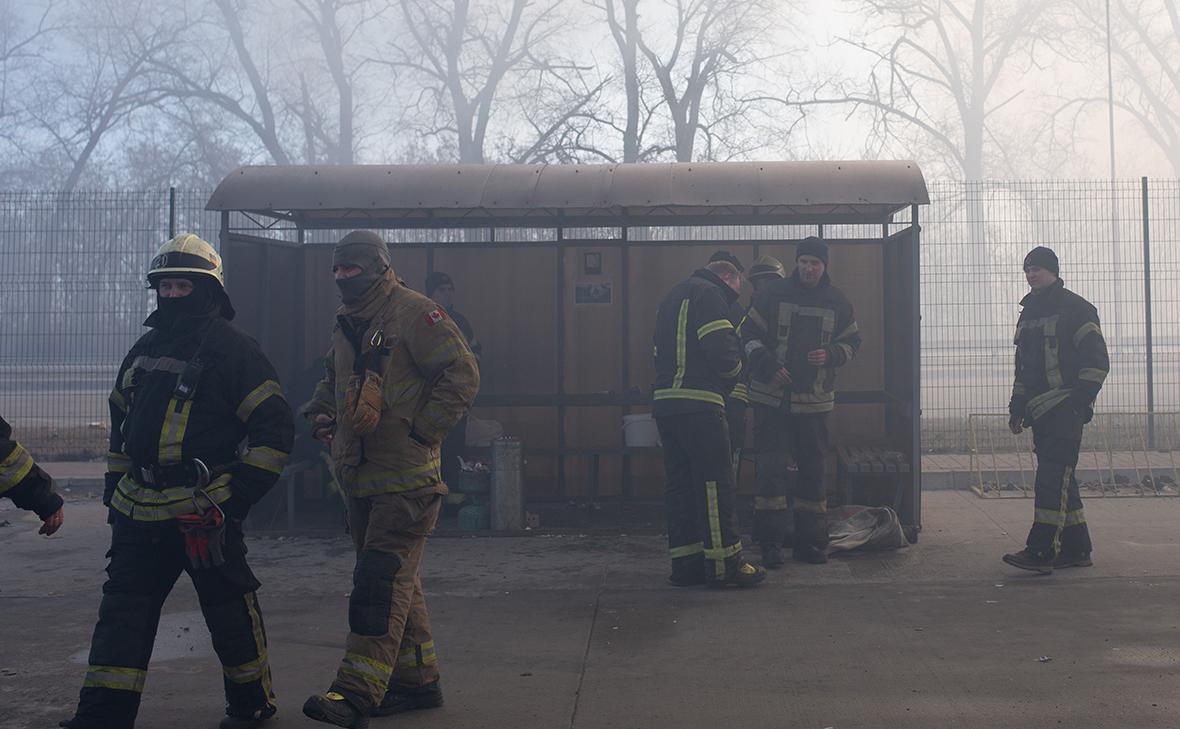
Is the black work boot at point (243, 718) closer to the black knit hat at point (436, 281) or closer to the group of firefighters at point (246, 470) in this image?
the group of firefighters at point (246, 470)

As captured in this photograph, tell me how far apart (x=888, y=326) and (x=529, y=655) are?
5078 mm

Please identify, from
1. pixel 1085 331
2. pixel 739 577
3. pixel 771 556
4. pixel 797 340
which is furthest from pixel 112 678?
pixel 1085 331

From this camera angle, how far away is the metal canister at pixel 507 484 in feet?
28.2

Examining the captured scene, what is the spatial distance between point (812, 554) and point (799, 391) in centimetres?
108

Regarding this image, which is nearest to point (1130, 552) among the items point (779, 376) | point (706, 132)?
point (779, 376)

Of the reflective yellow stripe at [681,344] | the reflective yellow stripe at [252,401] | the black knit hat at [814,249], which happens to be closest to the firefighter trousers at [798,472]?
the reflective yellow stripe at [681,344]

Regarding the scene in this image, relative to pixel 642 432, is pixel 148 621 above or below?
below

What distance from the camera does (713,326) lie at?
22.0 feet

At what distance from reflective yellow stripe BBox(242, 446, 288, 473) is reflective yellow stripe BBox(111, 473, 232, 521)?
0.13m

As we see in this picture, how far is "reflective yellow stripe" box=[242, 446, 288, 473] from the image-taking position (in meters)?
4.33

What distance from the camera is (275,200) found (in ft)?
27.9

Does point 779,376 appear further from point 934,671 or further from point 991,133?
point 991,133

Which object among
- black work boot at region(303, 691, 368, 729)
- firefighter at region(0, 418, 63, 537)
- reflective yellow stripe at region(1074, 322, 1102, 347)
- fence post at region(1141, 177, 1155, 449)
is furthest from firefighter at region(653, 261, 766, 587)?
fence post at region(1141, 177, 1155, 449)

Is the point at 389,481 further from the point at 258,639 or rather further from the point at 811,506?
the point at 811,506
